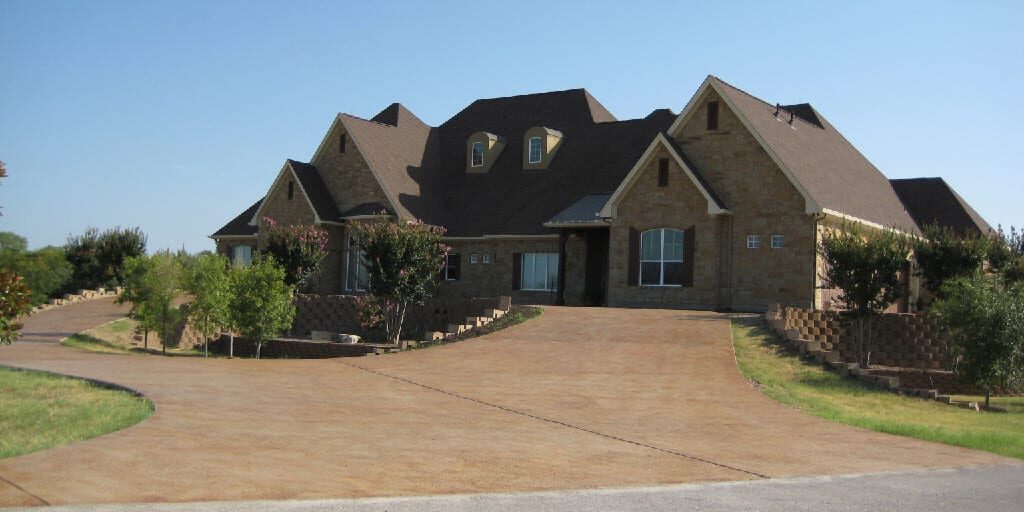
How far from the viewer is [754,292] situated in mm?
29281

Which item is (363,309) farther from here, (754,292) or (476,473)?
(476,473)

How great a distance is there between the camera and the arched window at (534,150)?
130ft

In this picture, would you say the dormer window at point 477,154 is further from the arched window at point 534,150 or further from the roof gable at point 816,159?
the roof gable at point 816,159

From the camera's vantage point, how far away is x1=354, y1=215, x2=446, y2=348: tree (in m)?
27.5

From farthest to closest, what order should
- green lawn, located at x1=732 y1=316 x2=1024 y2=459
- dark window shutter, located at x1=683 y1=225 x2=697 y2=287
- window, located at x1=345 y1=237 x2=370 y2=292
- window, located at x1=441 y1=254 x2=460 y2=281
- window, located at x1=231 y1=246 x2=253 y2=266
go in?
1. window, located at x1=231 y1=246 x2=253 y2=266
2. window, located at x1=345 y1=237 x2=370 y2=292
3. window, located at x1=441 y1=254 x2=460 y2=281
4. dark window shutter, located at x1=683 y1=225 x2=697 y2=287
5. green lawn, located at x1=732 y1=316 x2=1024 y2=459

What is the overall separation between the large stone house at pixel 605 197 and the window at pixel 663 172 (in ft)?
0.24

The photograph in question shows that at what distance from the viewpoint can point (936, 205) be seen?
130 ft

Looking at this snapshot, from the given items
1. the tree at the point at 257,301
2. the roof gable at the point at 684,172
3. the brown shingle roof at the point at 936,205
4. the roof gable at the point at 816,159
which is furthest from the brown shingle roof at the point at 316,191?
Result: the brown shingle roof at the point at 936,205

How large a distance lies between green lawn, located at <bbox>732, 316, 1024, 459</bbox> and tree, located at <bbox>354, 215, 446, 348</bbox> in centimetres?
962

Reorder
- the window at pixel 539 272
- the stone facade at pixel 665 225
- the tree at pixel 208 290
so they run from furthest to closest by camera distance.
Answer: the window at pixel 539 272 < the stone facade at pixel 665 225 < the tree at pixel 208 290

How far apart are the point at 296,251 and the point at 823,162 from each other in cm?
1904

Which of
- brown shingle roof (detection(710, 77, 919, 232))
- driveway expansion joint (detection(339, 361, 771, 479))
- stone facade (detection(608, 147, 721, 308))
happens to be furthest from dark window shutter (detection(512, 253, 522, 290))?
driveway expansion joint (detection(339, 361, 771, 479))

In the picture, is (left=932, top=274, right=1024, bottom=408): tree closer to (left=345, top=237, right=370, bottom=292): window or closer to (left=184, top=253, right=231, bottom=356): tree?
(left=184, top=253, right=231, bottom=356): tree

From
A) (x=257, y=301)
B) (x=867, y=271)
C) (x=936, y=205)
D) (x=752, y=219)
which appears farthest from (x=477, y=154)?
(x=867, y=271)
